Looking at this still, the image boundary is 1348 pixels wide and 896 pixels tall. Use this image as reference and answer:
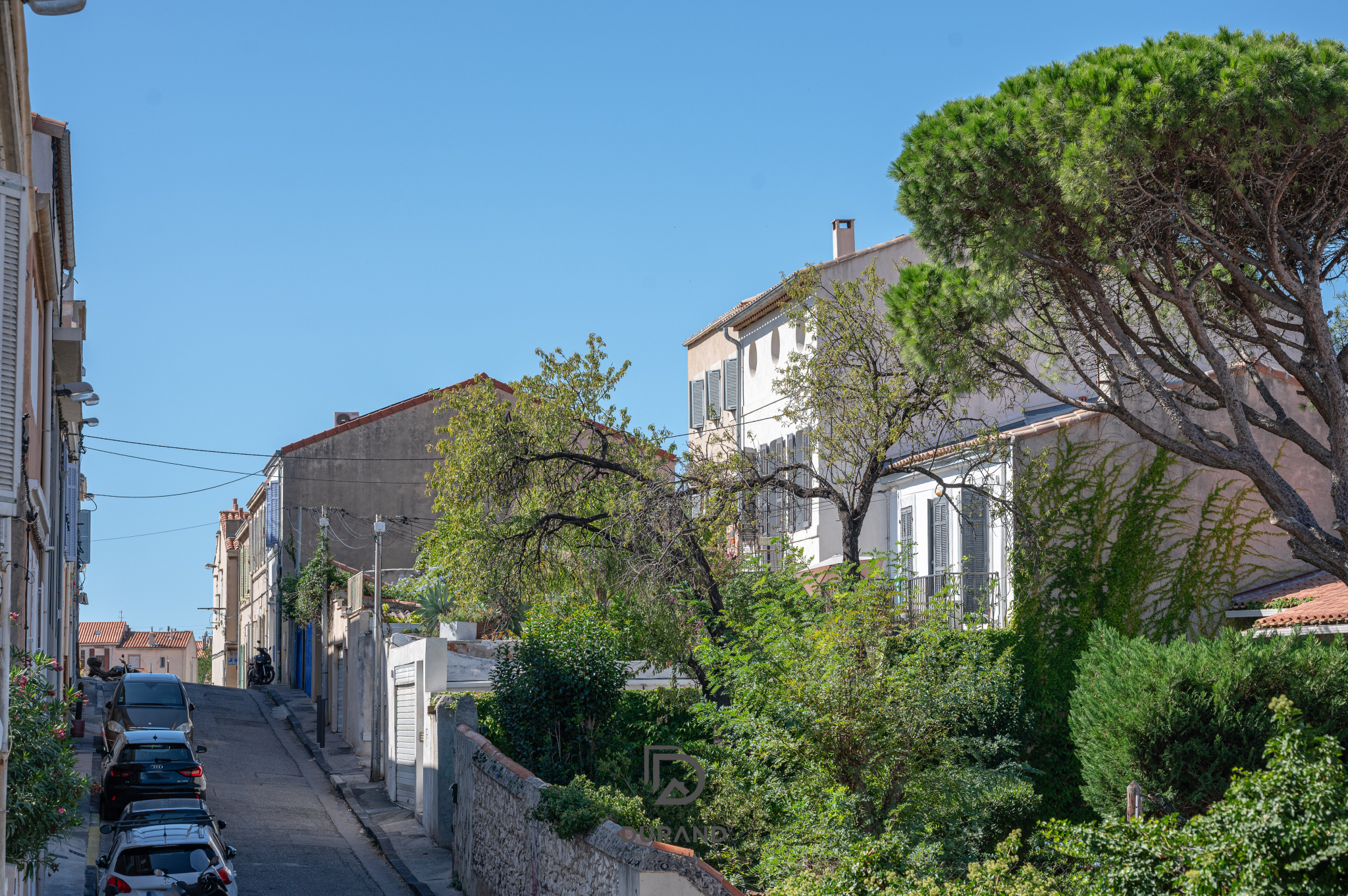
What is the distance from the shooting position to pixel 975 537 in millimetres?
23578

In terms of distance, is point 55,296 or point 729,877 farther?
point 55,296

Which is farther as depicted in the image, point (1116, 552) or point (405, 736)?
point (405, 736)

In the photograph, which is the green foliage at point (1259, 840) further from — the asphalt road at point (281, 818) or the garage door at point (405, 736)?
the garage door at point (405, 736)

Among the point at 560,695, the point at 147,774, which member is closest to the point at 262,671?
the point at 147,774

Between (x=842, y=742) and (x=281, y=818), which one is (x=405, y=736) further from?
(x=842, y=742)

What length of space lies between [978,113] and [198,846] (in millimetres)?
14256

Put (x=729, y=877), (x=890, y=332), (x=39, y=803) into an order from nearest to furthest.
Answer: (x=39, y=803) < (x=729, y=877) < (x=890, y=332)

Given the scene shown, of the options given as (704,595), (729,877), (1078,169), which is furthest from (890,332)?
(729,877)

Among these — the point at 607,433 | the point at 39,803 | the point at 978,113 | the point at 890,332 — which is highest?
the point at 978,113

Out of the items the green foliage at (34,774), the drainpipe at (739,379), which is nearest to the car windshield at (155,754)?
the green foliage at (34,774)

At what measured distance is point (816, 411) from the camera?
22.4 metres

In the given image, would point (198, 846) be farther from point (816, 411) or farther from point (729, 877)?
point (816, 411)
